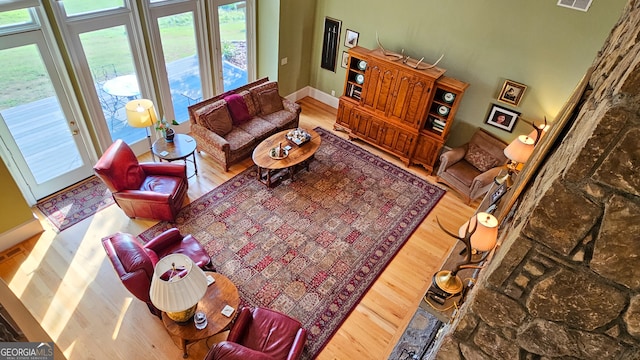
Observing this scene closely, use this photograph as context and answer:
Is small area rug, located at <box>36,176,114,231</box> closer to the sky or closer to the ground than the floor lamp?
closer to the ground

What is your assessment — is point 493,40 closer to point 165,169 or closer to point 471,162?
point 471,162

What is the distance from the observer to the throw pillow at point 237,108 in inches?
252

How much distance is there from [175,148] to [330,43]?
12.6ft

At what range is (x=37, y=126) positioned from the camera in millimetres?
4891

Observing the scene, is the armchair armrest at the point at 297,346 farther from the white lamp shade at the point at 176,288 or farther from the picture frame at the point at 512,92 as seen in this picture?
the picture frame at the point at 512,92

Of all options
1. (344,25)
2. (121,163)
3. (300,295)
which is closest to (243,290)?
(300,295)

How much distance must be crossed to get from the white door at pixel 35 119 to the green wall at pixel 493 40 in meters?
4.90

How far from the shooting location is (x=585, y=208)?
1079 mm

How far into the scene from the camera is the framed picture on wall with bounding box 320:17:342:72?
23.9 ft

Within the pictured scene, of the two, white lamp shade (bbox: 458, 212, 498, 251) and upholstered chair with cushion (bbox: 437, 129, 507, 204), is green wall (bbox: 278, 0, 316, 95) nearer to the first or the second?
upholstered chair with cushion (bbox: 437, 129, 507, 204)

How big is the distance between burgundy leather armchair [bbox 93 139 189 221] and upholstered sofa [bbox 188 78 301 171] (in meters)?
0.90

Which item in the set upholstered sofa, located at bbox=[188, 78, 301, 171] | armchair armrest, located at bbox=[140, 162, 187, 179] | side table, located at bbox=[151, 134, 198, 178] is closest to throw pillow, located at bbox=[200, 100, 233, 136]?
upholstered sofa, located at bbox=[188, 78, 301, 171]

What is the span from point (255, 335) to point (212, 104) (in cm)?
400

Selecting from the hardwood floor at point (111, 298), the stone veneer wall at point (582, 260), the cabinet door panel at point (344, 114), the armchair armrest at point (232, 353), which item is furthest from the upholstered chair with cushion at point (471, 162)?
the stone veneer wall at point (582, 260)
